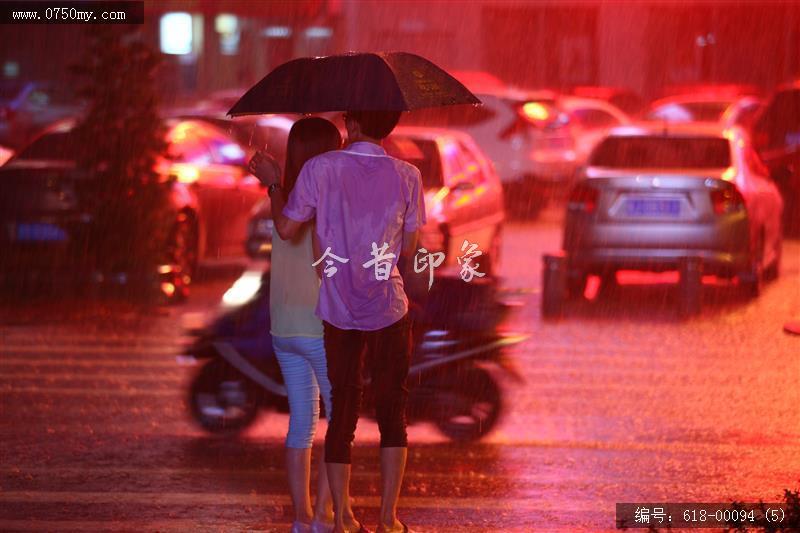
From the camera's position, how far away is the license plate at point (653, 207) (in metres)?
15.1

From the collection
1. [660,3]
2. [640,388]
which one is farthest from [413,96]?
[660,3]

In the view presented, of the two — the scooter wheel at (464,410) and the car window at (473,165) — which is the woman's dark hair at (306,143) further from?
the car window at (473,165)

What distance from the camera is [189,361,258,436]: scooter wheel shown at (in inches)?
367

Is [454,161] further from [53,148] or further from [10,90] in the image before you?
[10,90]

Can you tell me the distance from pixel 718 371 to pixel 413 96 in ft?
18.0

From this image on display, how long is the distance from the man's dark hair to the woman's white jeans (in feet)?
2.88

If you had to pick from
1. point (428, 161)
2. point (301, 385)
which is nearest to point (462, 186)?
point (428, 161)

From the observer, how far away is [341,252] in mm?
6383

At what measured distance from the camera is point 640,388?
10672 mm

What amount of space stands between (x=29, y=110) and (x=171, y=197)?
20086 millimetres

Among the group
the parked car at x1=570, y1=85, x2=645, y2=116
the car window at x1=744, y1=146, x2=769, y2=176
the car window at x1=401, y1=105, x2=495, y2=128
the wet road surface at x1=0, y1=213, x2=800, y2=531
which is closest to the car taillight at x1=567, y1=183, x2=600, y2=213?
the car window at x1=744, y1=146, x2=769, y2=176

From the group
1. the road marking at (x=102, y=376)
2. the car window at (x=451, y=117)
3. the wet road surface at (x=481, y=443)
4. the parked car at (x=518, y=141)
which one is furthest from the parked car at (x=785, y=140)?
the road marking at (x=102, y=376)

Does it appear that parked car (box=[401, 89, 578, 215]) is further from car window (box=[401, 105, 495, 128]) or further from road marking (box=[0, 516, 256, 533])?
road marking (box=[0, 516, 256, 533])

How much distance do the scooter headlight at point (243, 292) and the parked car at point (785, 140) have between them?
14172 mm
